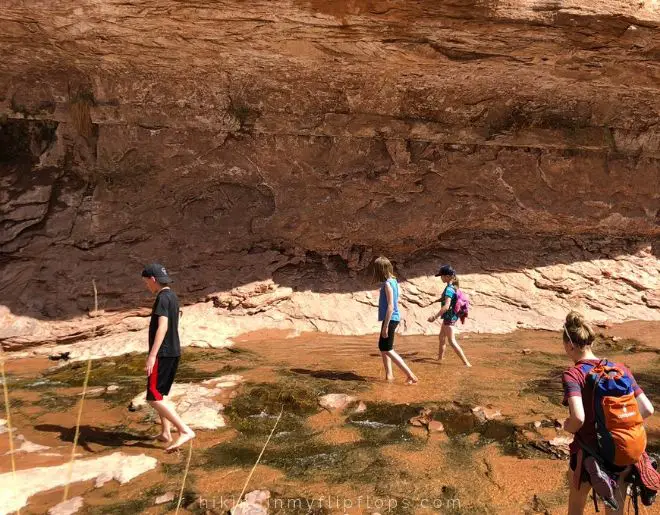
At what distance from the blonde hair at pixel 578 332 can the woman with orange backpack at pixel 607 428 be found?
10cm

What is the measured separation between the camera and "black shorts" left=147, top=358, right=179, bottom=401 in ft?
14.2

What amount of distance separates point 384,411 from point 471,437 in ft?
2.88

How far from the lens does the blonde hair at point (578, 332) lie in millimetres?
2955

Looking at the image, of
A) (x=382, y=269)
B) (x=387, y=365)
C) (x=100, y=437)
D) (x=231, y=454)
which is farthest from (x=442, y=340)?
(x=100, y=437)

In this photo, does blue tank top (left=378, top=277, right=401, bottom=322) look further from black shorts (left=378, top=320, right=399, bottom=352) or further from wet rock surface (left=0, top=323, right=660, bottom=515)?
wet rock surface (left=0, top=323, right=660, bottom=515)

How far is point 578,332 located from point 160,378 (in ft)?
9.85

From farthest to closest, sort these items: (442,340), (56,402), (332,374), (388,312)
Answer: (442,340), (332,374), (388,312), (56,402)

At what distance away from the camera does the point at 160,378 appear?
4.38 meters

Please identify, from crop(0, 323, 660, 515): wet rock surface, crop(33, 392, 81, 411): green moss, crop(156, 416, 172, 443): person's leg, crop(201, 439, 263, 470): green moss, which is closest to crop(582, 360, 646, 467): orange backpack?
crop(0, 323, 660, 515): wet rock surface

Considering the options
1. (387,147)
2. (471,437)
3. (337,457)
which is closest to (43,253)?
(387,147)

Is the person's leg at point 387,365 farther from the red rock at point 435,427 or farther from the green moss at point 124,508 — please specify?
the green moss at point 124,508

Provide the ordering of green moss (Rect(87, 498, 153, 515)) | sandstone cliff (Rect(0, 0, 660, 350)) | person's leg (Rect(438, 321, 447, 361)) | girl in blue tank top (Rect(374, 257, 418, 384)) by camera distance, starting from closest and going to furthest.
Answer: green moss (Rect(87, 498, 153, 515))
girl in blue tank top (Rect(374, 257, 418, 384))
person's leg (Rect(438, 321, 447, 361))
sandstone cliff (Rect(0, 0, 660, 350))

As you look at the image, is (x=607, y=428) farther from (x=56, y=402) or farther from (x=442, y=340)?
(x=56, y=402)

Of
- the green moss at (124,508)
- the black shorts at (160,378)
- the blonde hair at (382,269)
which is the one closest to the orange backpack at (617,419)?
the green moss at (124,508)
